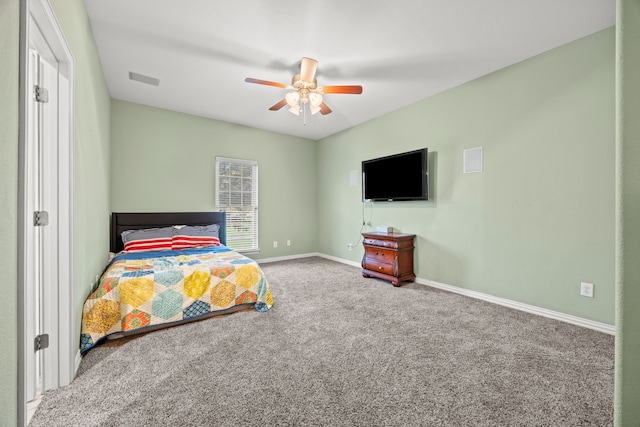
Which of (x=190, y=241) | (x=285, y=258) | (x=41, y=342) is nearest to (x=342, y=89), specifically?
(x=190, y=241)

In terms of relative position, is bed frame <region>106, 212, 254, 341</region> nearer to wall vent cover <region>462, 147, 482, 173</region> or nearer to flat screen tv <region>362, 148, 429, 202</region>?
flat screen tv <region>362, 148, 429, 202</region>

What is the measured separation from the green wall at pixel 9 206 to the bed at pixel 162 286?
4.74ft

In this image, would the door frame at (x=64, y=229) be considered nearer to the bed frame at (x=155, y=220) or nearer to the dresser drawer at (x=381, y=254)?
the bed frame at (x=155, y=220)

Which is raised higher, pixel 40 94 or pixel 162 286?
pixel 40 94

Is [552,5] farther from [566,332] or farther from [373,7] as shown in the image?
[566,332]

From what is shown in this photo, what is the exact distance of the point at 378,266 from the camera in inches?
163

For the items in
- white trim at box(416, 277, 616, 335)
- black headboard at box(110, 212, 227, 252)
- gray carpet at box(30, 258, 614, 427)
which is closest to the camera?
gray carpet at box(30, 258, 614, 427)

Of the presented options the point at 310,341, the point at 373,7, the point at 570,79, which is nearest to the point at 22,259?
the point at 310,341

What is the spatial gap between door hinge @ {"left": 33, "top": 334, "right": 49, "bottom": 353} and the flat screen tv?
4.02 m

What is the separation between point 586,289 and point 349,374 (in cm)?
251

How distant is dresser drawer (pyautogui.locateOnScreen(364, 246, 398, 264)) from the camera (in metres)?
3.96

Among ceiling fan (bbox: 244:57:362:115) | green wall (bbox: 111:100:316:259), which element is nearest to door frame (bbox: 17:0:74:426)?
ceiling fan (bbox: 244:57:362:115)

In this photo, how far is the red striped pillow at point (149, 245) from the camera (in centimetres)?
375

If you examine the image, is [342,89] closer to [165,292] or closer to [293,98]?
[293,98]
